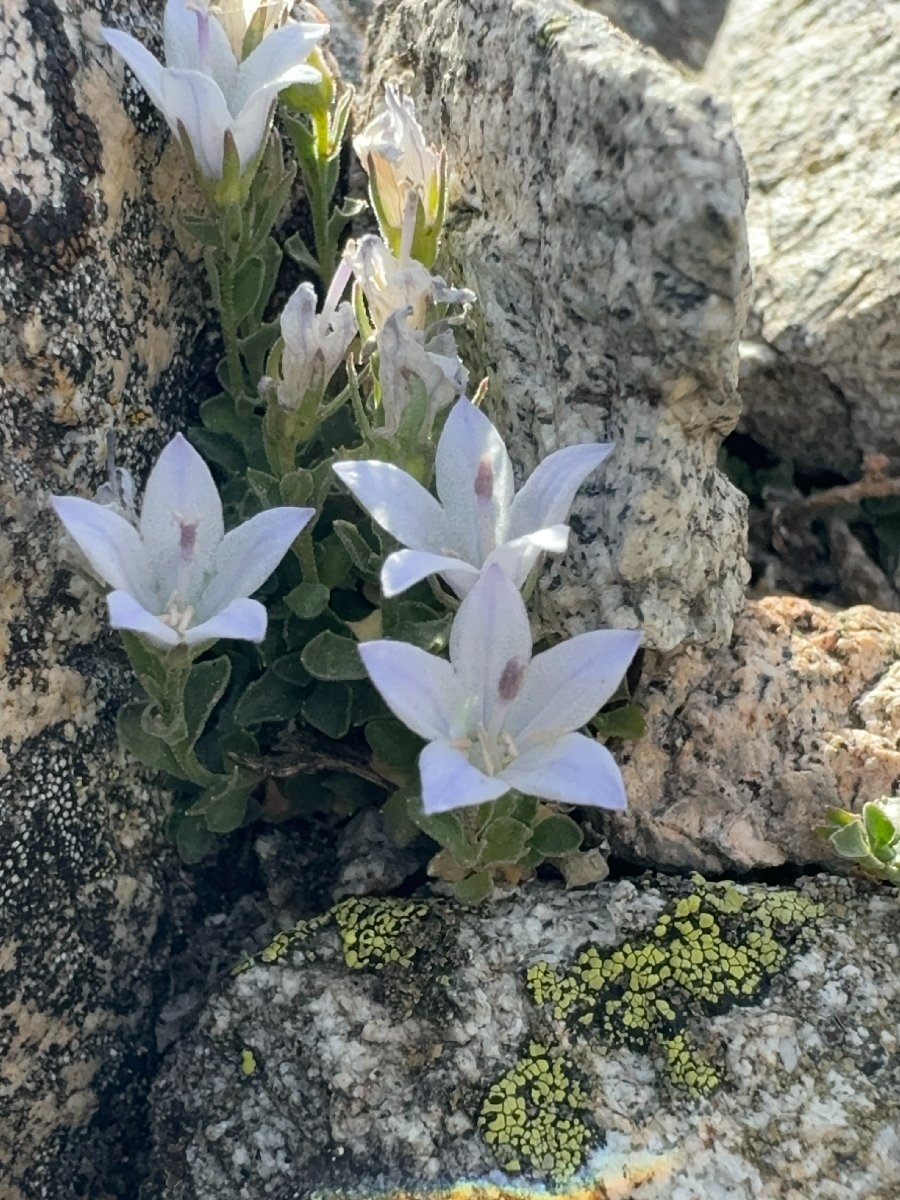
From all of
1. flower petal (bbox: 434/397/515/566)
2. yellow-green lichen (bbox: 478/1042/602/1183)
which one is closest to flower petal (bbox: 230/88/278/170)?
flower petal (bbox: 434/397/515/566)

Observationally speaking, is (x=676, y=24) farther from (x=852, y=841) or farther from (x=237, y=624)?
(x=237, y=624)

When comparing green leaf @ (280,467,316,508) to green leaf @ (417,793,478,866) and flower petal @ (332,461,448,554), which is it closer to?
flower petal @ (332,461,448,554)

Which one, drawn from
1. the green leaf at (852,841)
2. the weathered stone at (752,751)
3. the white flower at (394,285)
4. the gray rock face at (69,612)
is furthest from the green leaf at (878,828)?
the gray rock face at (69,612)

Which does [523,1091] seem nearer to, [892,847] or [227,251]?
[892,847]

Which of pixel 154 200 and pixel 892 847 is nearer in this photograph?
pixel 892 847

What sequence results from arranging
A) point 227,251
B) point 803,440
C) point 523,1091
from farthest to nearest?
point 803,440
point 227,251
point 523,1091

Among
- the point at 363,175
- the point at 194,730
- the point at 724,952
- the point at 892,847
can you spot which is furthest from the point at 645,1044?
the point at 363,175

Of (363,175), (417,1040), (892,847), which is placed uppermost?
(363,175)
